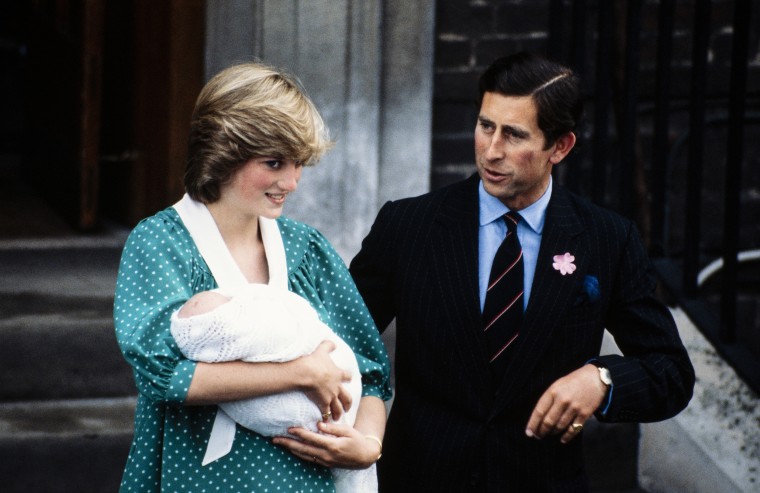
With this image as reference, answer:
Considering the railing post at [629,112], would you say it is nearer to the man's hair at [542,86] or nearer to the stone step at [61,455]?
the man's hair at [542,86]

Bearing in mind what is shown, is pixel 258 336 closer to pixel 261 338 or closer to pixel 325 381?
pixel 261 338

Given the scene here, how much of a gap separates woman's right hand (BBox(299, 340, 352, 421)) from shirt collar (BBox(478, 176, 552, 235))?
50cm

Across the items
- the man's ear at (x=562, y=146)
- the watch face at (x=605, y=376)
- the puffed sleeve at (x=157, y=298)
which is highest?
the man's ear at (x=562, y=146)

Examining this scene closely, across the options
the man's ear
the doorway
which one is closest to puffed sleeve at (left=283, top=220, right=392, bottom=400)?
the man's ear

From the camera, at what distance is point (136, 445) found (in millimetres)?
2141

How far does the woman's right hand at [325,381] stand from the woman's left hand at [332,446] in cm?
3

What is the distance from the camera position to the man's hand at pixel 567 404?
226cm

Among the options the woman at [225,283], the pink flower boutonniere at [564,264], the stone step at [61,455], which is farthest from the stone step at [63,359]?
the pink flower boutonniere at [564,264]

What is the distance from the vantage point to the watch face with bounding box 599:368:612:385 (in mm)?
2320

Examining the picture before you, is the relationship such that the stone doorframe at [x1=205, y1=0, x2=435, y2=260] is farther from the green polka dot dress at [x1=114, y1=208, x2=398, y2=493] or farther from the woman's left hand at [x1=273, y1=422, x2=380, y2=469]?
the woman's left hand at [x1=273, y1=422, x2=380, y2=469]

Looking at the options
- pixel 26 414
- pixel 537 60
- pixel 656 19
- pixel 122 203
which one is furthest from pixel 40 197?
pixel 537 60

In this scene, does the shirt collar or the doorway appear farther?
the doorway

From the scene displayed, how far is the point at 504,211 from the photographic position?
2.40 m

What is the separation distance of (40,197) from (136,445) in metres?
3.88
